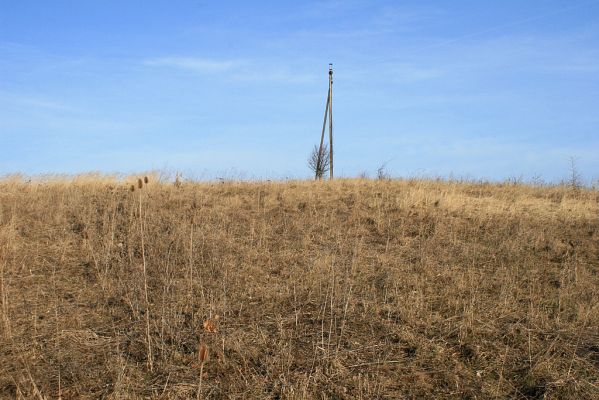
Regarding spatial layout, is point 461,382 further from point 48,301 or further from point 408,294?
point 48,301

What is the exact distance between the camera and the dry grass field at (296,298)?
15.1 ft

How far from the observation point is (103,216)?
358 inches

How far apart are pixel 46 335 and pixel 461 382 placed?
12.5ft

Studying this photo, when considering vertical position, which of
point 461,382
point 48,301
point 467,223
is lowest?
point 461,382

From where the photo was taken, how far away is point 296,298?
6.16 metres

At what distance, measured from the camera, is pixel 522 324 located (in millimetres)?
5523

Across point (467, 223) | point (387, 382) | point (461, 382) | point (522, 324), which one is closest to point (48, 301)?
point (387, 382)

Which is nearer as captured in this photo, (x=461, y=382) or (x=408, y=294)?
(x=461, y=382)

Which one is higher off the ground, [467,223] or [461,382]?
[467,223]

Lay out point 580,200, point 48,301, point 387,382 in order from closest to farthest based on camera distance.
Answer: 1. point 387,382
2. point 48,301
3. point 580,200

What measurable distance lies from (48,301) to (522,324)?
5.02 meters

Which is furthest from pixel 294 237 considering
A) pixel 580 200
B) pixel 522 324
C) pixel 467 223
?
pixel 580 200

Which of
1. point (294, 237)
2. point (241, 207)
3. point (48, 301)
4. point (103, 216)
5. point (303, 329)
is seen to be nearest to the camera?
point (303, 329)

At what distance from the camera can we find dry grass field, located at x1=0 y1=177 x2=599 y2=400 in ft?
15.1
